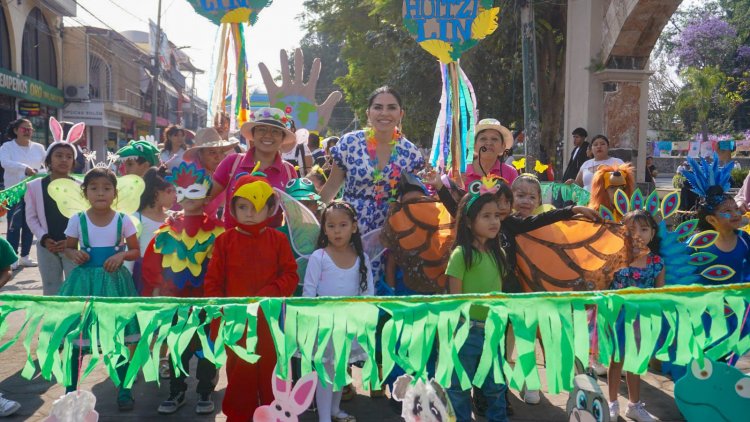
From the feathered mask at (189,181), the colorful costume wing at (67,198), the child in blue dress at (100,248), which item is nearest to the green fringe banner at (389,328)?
the child in blue dress at (100,248)

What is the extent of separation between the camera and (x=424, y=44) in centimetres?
422

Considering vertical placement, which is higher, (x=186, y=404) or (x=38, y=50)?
(x=38, y=50)

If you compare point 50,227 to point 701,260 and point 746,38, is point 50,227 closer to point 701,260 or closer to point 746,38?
point 701,260

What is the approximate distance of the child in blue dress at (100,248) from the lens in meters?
3.53

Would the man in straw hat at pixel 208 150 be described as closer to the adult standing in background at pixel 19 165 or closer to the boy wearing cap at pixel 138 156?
the boy wearing cap at pixel 138 156

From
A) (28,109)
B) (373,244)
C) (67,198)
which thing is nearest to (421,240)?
(373,244)

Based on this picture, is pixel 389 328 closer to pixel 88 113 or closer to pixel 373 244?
pixel 373 244

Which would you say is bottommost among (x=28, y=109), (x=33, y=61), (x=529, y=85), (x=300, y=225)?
(x=300, y=225)

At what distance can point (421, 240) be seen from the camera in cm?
349

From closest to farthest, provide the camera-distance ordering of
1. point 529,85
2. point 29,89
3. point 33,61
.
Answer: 1. point 529,85
2. point 29,89
3. point 33,61

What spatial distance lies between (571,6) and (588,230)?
8.91m

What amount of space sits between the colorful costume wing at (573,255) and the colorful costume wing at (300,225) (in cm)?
111

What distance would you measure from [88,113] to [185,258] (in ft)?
96.0

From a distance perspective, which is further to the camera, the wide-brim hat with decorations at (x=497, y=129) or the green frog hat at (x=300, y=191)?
the wide-brim hat with decorations at (x=497, y=129)
